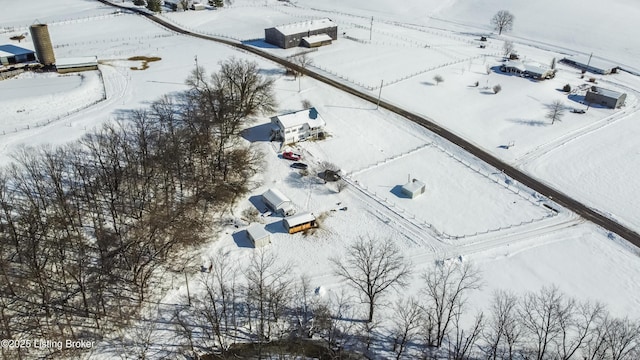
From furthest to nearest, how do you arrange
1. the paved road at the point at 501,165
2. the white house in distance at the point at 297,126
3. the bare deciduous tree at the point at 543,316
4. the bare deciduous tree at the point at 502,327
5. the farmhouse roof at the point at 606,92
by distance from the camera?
the farmhouse roof at the point at 606,92 → the white house in distance at the point at 297,126 → the paved road at the point at 501,165 → the bare deciduous tree at the point at 543,316 → the bare deciduous tree at the point at 502,327

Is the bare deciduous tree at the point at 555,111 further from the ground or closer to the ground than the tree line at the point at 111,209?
further from the ground

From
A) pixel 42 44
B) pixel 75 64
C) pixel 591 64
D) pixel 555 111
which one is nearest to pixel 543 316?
pixel 555 111

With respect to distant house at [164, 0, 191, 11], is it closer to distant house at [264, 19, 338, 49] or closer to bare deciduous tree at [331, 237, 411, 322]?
distant house at [264, 19, 338, 49]

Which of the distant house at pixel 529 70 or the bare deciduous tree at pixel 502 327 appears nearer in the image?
the bare deciduous tree at pixel 502 327

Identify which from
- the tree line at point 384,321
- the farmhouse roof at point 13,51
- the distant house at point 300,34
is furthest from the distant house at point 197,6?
the tree line at point 384,321

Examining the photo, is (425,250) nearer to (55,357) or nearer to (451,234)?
(451,234)

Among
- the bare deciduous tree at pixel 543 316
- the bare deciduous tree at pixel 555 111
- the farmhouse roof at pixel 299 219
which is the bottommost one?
the bare deciduous tree at pixel 543 316

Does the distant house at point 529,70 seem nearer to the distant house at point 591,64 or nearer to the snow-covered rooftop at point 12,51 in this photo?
the distant house at point 591,64
